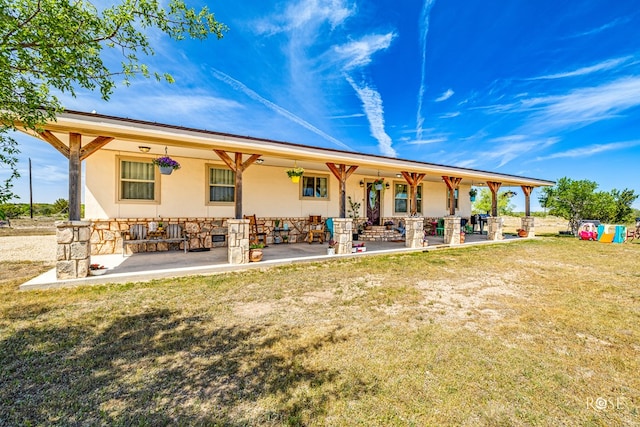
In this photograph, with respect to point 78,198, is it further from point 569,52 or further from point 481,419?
point 569,52

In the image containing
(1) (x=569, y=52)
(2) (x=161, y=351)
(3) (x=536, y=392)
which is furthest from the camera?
(1) (x=569, y=52)

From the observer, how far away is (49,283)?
461 cm

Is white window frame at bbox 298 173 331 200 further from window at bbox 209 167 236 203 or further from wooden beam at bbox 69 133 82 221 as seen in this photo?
wooden beam at bbox 69 133 82 221

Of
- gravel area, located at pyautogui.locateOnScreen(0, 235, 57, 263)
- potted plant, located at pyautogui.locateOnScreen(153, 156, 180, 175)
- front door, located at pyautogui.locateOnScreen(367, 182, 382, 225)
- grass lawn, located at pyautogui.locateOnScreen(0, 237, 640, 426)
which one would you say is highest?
potted plant, located at pyautogui.locateOnScreen(153, 156, 180, 175)

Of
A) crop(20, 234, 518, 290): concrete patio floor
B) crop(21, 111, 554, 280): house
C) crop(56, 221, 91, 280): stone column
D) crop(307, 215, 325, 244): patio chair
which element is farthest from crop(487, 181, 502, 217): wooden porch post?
crop(56, 221, 91, 280): stone column

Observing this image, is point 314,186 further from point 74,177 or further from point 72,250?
point 72,250

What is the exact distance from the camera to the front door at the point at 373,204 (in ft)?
41.5

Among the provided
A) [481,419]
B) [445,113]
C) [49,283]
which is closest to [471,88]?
[445,113]

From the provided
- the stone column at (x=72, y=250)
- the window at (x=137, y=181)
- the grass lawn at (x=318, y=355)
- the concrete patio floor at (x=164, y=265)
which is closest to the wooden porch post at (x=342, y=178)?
the concrete patio floor at (x=164, y=265)

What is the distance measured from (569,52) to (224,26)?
66.9ft

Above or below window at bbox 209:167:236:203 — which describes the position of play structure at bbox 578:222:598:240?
below

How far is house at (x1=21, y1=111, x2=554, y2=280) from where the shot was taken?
17.3 ft

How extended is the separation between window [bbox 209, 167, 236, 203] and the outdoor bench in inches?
61.2

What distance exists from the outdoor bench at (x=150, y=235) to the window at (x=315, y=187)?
4958 mm
